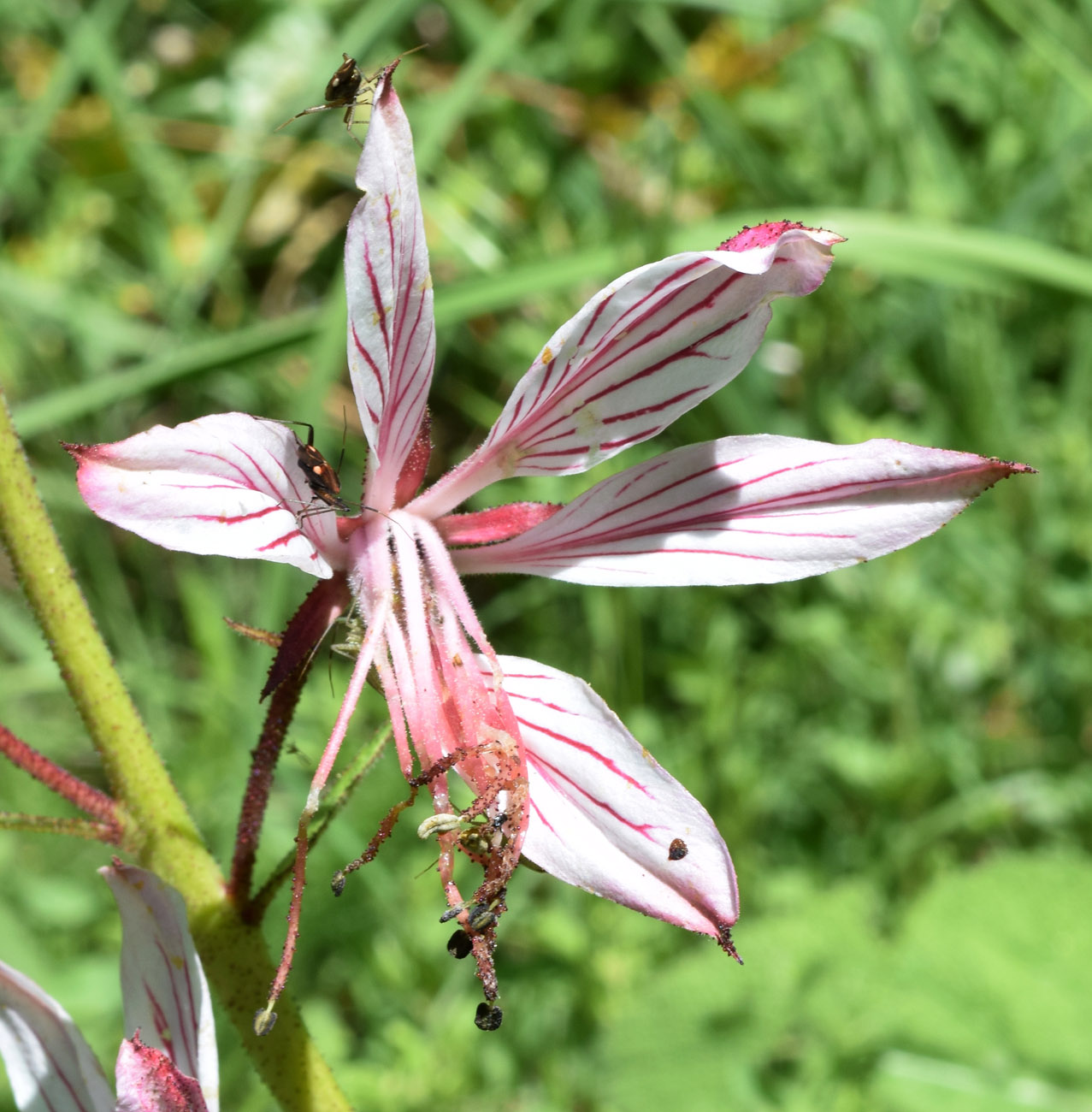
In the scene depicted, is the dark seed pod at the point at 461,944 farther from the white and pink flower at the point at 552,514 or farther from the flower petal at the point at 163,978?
the flower petal at the point at 163,978

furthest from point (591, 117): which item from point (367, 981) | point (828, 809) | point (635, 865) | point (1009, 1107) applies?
point (635, 865)

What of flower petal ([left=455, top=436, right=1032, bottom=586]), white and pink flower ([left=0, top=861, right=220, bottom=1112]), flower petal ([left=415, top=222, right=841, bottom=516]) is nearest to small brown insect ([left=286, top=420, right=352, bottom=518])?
flower petal ([left=415, top=222, right=841, bottom=516])

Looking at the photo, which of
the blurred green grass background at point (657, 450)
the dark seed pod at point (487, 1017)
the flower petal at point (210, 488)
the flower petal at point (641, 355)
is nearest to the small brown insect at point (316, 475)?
the flower petal at point (210, 488)

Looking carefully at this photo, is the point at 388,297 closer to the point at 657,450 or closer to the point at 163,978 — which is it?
the point at 163,978

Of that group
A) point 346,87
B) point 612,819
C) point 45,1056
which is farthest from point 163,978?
→ point 346,87

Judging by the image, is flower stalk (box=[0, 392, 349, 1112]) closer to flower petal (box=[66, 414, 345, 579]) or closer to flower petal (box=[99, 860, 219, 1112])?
flower petal (box=[99, 860, 219, 1112])
